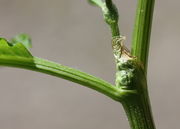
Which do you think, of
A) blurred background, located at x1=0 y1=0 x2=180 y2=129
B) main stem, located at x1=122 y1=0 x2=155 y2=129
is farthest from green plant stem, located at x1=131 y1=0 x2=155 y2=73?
blurred background, located at x1=0 y1=0 x2=180 y2=129

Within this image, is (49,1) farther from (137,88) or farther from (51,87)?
(137,88)

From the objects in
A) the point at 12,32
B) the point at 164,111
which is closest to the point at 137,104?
the point at 164,111

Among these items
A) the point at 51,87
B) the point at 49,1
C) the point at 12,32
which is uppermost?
the point at 49,1

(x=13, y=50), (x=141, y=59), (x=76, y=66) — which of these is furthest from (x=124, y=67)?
(x=76, y=66)

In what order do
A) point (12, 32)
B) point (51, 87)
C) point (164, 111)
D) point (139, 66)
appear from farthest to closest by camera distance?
point (12, 32), point (51, 87), point (164, 111), point (139, 66)

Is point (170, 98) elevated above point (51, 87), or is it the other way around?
point (51, 87)

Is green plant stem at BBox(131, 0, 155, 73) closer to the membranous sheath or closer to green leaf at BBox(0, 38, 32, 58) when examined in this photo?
the membranous sheath

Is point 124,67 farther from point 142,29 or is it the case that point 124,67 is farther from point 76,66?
point 76,66
